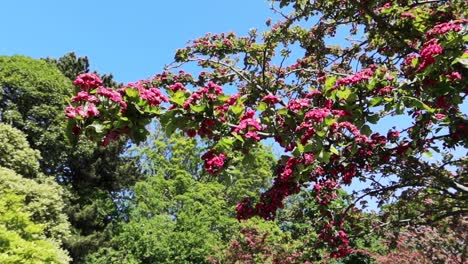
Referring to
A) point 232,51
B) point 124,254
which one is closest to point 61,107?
point 124,254

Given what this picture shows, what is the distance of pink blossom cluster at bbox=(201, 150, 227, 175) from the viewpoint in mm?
3246

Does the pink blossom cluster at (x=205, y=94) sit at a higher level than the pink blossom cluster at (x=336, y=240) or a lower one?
lower

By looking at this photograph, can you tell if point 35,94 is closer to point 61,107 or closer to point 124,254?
point 61,107

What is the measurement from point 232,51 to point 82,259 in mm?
13658

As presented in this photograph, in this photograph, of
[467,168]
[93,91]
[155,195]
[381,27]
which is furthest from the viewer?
[155,195]

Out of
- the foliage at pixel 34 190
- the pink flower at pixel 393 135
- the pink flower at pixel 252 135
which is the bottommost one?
the pink flower at pixel 252 135

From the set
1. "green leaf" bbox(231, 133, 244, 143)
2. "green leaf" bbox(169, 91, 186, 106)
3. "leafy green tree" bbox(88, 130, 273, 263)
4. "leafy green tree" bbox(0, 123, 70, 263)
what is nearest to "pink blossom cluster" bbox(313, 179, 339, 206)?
"green leaf" bbox(231, 133, 244, 143)

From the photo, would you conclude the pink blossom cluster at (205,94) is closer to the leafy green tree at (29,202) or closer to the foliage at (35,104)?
the leafy green tree at (29,202)

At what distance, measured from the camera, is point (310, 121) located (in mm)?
2902

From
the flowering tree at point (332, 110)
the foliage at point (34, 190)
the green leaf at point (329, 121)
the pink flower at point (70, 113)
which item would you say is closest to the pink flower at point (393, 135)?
the flowering tree at point (332, 110)

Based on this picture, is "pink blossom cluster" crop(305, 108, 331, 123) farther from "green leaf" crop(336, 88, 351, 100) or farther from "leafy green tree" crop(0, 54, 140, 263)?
"leafy green tree" crop(0, 54, 140, 263)

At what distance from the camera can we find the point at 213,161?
3252 mm

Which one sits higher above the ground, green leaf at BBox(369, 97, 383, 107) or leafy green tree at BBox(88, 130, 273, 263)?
leafy green tree at BBox(88, 130, 273, 263)

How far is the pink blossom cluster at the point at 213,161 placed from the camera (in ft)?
10.6
